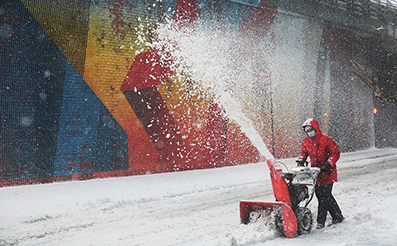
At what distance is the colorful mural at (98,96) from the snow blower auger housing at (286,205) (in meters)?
6.05

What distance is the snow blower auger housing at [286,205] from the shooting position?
14.2ft

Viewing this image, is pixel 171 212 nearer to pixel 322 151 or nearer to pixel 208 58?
pixel 322 151

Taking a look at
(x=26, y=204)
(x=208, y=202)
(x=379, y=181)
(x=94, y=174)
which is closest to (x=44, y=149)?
(x=94, y=174)

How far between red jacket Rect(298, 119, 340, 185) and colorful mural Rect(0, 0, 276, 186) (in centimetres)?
620

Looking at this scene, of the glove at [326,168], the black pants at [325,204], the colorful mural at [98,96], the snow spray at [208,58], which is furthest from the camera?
the snow spray at [208,58]

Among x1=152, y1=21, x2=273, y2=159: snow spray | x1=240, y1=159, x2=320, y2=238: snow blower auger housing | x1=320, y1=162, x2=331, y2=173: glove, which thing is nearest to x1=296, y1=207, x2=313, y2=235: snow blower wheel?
x1=240, y1=159, x2=320, y2=238: snow blower auger housing

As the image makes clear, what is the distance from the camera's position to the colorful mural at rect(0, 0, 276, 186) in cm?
852

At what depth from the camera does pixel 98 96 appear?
9.55m

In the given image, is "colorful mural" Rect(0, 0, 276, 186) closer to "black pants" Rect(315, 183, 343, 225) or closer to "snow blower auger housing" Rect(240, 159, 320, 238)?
"snow blower auger housing" Rect(240, 159, 320, 238)

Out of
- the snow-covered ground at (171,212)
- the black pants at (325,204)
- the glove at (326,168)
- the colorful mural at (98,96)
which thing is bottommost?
the snow-covered ground at (171,212)

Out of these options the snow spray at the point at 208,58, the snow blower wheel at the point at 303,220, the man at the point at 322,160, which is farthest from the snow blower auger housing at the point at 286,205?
the snow spray at the point at 208,58

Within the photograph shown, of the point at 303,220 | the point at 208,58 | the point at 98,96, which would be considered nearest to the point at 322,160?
the point at 303,220

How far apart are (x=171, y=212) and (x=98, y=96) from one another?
Result: 190 inches

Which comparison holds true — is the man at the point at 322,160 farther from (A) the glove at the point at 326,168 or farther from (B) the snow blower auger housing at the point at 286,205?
(B) the snow blower auger housing at the point at 286,205
